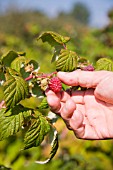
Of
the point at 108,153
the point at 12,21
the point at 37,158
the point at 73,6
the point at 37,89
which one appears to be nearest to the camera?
the point at 37,89

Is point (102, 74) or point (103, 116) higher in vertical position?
point (102, 74)

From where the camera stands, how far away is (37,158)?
3.79 meters

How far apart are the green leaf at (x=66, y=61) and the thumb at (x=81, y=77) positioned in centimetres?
2

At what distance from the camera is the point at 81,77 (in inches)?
59.2

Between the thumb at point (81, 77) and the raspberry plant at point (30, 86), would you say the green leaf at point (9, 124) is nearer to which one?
the raspberry plant at point (30, 86)

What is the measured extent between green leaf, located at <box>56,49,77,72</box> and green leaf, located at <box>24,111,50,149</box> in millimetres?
201

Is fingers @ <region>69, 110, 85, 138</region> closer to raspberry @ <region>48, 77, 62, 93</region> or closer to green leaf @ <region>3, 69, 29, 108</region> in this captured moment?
raspberry @ <region>48, 77, 62, 93</region>

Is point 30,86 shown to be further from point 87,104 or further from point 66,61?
point 87,104

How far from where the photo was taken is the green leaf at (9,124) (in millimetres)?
1404

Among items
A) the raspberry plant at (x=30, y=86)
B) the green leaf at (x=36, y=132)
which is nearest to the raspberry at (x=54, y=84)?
the raspberry plant at (x=30, y=86)

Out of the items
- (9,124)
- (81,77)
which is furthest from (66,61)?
(9,124)

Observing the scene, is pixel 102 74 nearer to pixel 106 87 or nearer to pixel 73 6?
pixel 106 87

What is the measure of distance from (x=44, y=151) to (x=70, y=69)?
8.20 feet

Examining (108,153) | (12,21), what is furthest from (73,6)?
(108,153)
